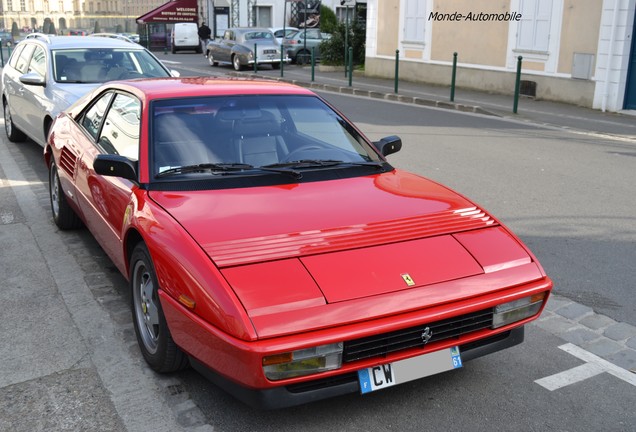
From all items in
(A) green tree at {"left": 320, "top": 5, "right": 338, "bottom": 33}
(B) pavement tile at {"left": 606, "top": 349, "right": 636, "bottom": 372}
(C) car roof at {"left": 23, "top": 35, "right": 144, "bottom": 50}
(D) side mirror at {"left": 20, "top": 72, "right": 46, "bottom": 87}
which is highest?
(A) green tree at {"left": 320, "top": 5, "right": 338, "bottom": 33}

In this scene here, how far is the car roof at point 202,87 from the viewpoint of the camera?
4.52 metres

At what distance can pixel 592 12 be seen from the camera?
1534cm

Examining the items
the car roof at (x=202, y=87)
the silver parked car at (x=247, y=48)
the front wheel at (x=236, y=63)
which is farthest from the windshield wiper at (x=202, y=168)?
the front wheel at (x=236, y=63)

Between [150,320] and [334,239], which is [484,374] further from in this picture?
[150,320]

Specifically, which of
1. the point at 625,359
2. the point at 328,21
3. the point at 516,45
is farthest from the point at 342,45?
the point at 625,359

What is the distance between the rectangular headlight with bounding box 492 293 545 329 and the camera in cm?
Answer: 335

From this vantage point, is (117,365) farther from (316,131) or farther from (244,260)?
(316,131)

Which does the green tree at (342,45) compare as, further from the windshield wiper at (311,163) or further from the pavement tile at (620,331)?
the pavement tile at (620,331)

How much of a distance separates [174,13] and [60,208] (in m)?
49.0

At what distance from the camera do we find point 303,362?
9.57 feet

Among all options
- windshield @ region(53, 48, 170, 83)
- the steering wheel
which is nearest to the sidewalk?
windshield @ region(53, 48, 170, 83)

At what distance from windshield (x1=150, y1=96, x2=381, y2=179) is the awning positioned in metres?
47.3

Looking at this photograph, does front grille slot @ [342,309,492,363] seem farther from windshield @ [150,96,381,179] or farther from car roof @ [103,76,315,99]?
car roof @ [103,76,315,99]

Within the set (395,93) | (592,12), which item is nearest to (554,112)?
(592,12)
